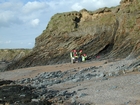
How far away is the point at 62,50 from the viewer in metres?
35.1

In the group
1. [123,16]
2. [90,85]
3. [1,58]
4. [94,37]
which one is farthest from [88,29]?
[1,58]

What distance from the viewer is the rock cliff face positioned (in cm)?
2944

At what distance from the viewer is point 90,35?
34.2m

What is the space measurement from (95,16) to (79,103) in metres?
29.2

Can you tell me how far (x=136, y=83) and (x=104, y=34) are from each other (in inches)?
875

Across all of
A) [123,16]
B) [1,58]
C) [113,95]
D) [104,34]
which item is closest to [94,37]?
[104,34]

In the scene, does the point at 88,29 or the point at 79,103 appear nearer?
the point at 79,103

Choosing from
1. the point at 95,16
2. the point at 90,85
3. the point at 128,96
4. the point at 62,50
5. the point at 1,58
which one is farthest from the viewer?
→ the point at 1,58

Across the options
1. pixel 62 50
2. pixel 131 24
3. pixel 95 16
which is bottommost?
pixel 62 50

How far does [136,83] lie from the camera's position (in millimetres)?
10953

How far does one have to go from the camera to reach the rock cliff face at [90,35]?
2944 cm

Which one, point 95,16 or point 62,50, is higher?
point 95,16

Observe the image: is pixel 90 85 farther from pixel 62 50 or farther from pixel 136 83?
pixel 62 50

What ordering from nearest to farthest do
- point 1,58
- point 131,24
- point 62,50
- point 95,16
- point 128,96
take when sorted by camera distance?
1. point 128,96
2. point 131,24
3. point 62,50
4. point 95,16
5. point 1,58
